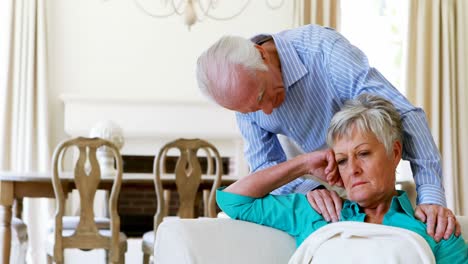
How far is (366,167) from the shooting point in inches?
75.6

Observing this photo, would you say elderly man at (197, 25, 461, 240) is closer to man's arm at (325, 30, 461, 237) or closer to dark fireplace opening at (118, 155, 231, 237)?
man's arm at (325, 30, 461, 237)

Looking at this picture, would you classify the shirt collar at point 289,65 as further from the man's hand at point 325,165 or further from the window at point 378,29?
the window at point 378,29

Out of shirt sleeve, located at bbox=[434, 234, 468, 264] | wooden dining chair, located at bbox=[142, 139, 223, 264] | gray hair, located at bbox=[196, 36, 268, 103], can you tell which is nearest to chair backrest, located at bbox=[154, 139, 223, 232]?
wooden dining chair, located at bbox=[142, 139, 223, 264]

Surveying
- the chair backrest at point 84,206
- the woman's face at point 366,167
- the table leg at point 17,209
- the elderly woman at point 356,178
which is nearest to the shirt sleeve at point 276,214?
the elderly woman at point 356,178

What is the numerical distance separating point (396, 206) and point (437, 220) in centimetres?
12

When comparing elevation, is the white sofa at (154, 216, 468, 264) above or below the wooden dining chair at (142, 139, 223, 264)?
above

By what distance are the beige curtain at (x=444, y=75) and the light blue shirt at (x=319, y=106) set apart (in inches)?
170

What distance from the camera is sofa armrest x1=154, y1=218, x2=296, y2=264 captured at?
6.04 feet

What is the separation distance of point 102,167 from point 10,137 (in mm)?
1402

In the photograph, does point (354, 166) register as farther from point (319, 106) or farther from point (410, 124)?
point (319, 106)

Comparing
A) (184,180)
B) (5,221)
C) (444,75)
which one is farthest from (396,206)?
(444,75)

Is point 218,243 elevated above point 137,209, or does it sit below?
above

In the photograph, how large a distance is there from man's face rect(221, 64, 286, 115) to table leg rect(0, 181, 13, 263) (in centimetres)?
293

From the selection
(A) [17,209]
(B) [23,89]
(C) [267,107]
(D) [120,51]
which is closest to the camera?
(C) [267,107]
